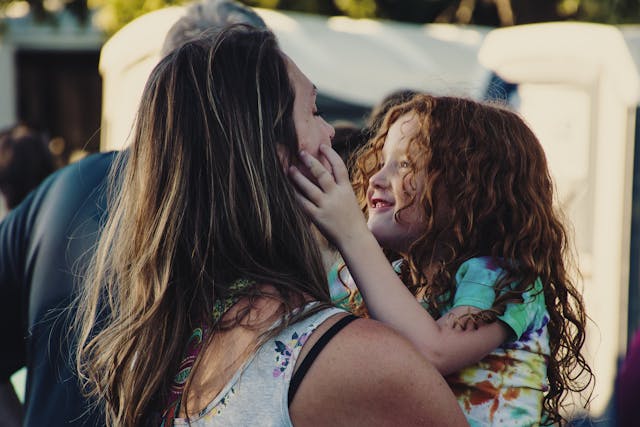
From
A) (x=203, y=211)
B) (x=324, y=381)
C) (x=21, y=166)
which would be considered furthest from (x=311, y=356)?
(x=21, y=166)

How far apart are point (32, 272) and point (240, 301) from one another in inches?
39.3

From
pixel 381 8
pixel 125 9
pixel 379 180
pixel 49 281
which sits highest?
pixel 379 180

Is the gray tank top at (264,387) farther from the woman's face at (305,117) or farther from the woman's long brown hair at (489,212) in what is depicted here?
the woman's long brown hair at (489,212)

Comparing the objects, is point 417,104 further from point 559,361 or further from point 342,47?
point 342,47

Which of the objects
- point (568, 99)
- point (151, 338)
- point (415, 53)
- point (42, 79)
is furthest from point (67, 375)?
point (42, 79)

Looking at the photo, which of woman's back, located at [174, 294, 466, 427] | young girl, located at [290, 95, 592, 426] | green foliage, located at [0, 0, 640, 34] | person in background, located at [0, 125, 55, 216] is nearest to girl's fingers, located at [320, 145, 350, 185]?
young girl, located at [290, 95, 592, 426]

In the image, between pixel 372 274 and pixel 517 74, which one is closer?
pixel 372 274

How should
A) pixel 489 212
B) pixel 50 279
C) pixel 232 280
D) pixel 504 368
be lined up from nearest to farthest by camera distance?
pixel 232 280
pixel 504 368
pixel 489 212
pixel 50 279

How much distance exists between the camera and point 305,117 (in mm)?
1690

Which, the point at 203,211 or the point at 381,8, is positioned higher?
the point at 203,211

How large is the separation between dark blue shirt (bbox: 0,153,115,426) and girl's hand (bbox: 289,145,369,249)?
643 millimetres

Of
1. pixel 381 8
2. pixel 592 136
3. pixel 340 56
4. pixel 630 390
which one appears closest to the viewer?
pixel 630 390

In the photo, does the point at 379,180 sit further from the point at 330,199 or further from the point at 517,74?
the point at 517,74

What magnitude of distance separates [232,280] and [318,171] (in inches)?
10.7
